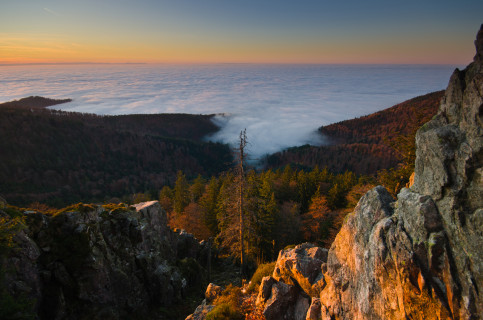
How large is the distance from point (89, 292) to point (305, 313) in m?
12.8

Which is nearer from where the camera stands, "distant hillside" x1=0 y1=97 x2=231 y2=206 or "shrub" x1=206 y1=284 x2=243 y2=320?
"shrub" x1=206 y1=284 x2=243 y2=320

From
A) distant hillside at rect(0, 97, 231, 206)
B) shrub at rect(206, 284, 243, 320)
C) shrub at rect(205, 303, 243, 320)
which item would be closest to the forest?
distant hillside at rect(0, 97, 231, 206)

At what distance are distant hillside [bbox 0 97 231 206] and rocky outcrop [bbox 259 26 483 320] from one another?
381ft

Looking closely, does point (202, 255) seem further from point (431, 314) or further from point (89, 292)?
point (431, 314)

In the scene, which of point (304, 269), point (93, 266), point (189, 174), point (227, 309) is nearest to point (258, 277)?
point (227, 309)

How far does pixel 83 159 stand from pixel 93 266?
17776cm

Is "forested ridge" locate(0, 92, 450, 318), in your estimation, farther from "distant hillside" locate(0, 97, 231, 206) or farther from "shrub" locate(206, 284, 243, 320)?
"shrub" locate(206, 284, 243, 320)

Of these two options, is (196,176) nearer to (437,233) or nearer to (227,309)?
(227,309)

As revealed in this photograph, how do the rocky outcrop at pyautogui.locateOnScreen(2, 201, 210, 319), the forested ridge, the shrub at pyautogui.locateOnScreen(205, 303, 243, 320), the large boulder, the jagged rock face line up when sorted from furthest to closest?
the forested ridge → the rocky outcrop at pyautogui.locateOnScreen(2, 201, 210, 319) → the shrub at pyautogui.locateOnScreen(205, 303, 243, 320) → the large boulder → the jagged rock face

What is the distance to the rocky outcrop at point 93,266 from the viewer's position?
13016 mm

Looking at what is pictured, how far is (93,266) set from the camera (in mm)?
14562

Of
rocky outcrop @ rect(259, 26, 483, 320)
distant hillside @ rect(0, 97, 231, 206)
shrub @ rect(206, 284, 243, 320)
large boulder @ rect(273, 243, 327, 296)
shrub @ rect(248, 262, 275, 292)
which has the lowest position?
distant hillside @ rect(0, 97, 231, 206)

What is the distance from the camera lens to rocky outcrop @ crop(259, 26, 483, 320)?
21.6 ft

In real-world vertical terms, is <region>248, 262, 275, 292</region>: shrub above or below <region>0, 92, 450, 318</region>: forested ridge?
above
